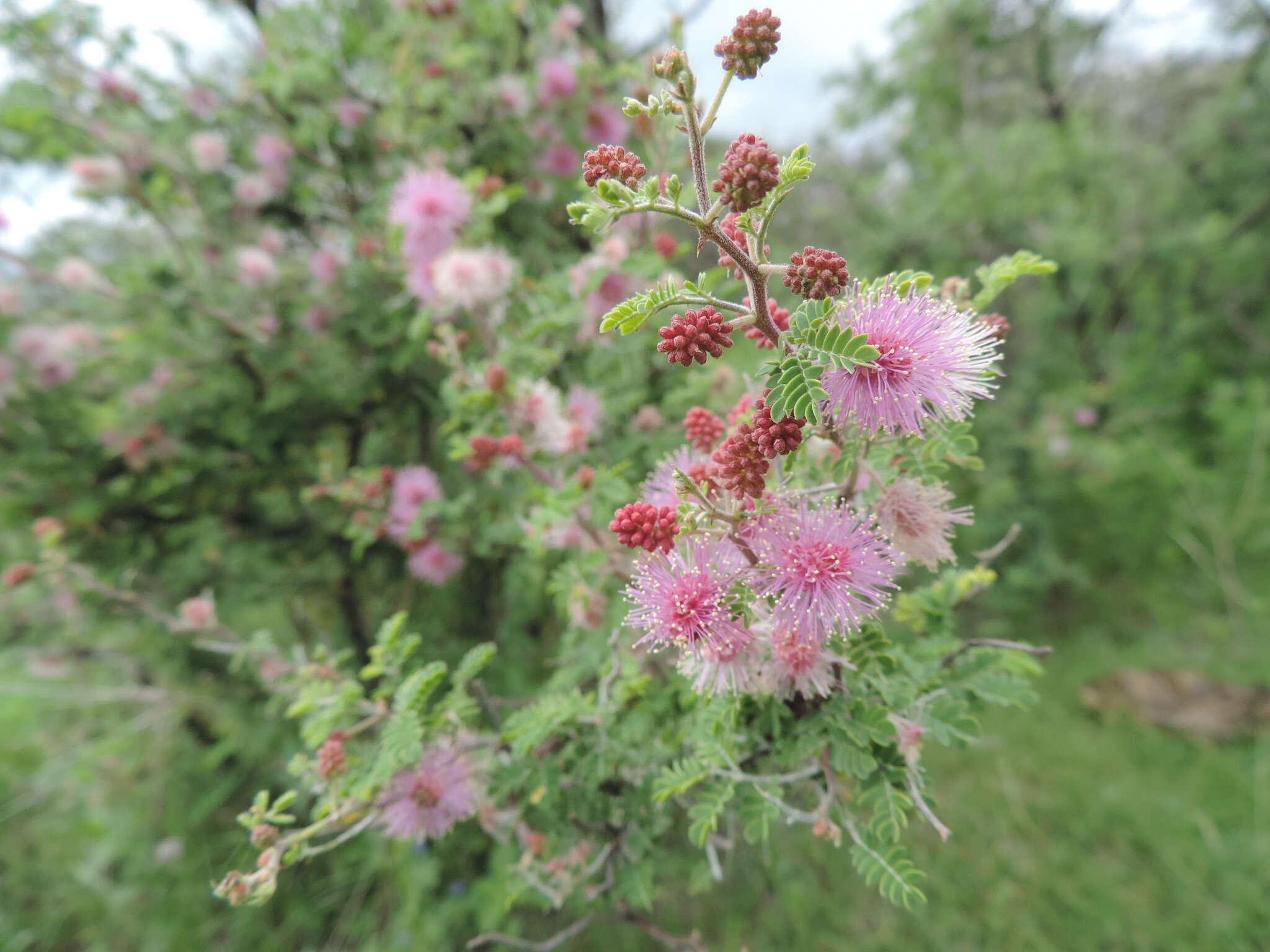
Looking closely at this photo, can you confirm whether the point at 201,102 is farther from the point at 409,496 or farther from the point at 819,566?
the point at 819,566

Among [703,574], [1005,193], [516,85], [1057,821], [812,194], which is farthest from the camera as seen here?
[812,194]

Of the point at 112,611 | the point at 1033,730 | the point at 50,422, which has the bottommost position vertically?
the point at 1033,730

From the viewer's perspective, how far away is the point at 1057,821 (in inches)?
128

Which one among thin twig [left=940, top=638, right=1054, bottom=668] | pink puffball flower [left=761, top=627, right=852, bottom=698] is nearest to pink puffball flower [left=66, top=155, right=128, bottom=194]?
pink puffball flower [left=761, top=627, right=852, bottom=698]

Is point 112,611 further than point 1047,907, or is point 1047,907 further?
point 1047,907

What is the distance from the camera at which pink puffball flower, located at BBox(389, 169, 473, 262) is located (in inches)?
76.0

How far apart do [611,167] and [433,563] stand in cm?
191

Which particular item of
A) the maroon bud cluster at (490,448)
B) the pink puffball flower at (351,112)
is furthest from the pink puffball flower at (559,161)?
the maroon bud cluster at (490,448)

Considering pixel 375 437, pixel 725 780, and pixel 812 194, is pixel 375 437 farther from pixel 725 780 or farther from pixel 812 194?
A: pixel 812 194

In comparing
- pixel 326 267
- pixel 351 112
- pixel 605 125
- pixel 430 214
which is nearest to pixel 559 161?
pixel 605 125

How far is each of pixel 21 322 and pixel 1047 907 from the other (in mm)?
5582

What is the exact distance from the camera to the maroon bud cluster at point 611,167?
0.70 m

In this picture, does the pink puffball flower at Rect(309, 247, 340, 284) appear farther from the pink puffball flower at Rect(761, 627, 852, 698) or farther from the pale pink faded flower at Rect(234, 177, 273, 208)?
the pink puffball flower at Rect(761, 627, 852, 698)

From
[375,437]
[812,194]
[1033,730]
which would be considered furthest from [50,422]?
[812,194]
